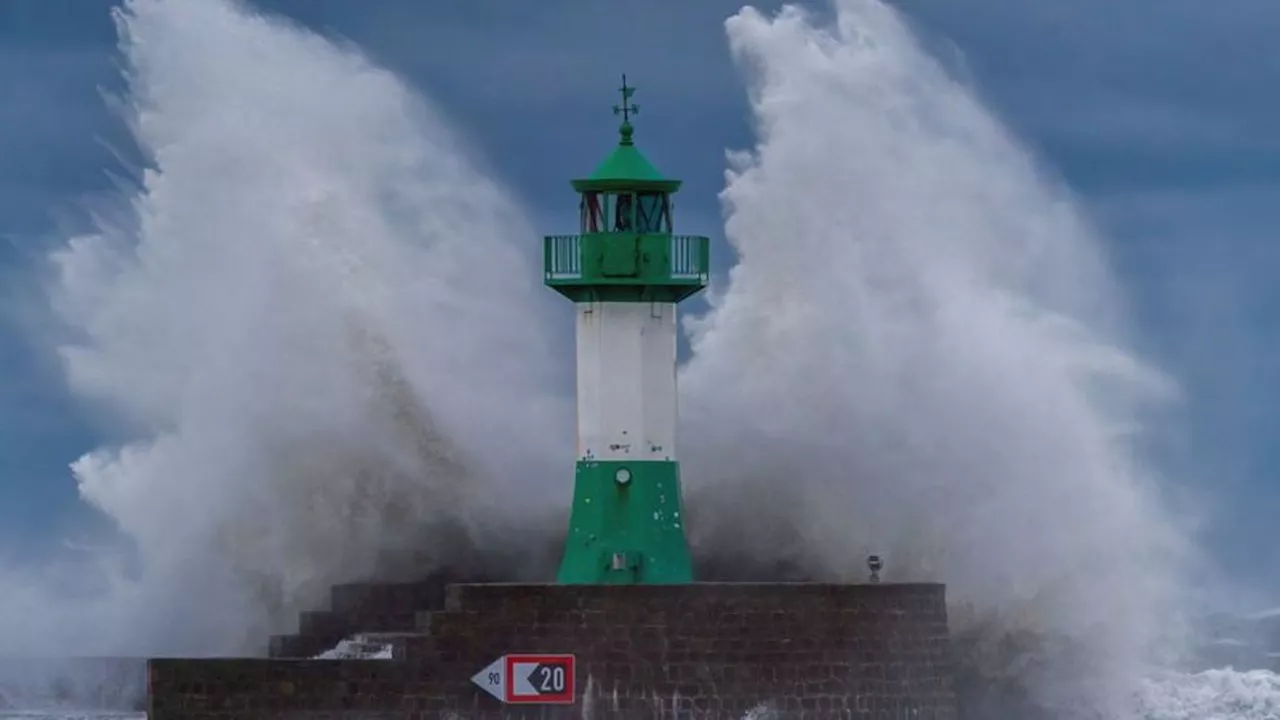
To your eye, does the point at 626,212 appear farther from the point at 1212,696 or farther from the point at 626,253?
the point at 1212,696

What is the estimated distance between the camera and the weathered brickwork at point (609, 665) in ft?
113

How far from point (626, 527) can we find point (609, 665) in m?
1.88

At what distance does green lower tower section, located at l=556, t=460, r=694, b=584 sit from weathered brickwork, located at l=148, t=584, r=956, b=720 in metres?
1.37

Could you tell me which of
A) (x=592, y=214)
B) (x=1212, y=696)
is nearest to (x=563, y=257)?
(x=592, y=214)

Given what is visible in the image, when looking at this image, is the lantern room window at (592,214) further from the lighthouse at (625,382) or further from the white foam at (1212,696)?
the white foam at (1212,696)

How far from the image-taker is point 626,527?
1416 inches

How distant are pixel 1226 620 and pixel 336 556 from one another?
15085 millimetres

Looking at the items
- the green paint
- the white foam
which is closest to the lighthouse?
the green paint

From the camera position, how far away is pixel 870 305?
38438 millimetres

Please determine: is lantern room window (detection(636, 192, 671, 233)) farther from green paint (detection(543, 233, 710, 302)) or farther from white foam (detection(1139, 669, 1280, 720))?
white foam (detection(1139, 669, 1280, 720))

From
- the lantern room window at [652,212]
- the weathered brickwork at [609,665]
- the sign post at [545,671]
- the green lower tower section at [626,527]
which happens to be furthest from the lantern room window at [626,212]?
the sign post at [545,671]

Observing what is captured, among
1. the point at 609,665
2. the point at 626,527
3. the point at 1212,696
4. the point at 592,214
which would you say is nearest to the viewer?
the point at 609,665

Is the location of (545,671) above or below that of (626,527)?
below

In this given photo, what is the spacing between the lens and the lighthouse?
35938mm
